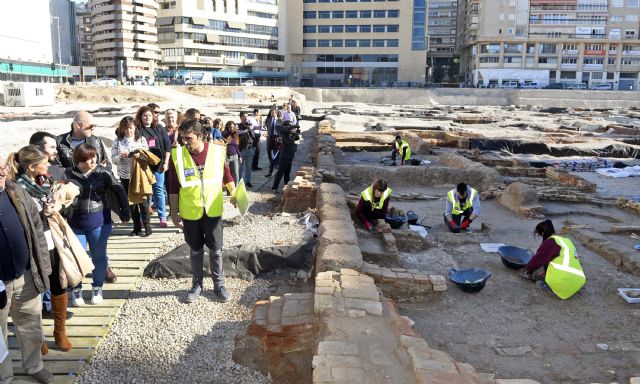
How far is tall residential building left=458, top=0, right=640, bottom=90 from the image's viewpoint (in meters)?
73.2

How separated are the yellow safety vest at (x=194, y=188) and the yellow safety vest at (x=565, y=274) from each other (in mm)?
3755

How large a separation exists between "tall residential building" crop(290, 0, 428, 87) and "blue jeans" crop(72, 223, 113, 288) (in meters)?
72.7

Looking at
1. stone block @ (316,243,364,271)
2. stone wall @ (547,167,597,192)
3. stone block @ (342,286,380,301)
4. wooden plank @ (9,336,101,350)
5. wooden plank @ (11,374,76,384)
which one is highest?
stone block @ (316,243,364,271)

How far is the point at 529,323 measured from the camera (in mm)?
5277

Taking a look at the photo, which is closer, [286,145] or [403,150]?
[286,145]

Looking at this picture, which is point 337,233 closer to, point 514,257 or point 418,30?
point 514,257

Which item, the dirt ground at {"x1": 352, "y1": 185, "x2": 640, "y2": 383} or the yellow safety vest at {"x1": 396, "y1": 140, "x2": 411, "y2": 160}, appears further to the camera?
the yellow safety vest at {"x1": 396, "y1": 140, "x2": 411, "y2": 160}

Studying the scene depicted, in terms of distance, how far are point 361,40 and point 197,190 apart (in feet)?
254

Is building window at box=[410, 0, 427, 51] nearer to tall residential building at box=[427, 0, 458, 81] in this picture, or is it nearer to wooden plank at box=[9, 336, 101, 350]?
tall residential building at box=[427, 0, 458, 81]

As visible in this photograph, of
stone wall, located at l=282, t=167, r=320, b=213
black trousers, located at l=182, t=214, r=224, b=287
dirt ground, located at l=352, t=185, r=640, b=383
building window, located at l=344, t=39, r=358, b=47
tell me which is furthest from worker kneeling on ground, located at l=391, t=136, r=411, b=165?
building window, located at l=344, t=39, r=358, b=47

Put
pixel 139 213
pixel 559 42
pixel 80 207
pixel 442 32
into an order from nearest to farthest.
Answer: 1. pixel 80 207
2. pixel 139 213
3. pixel 559 42
4. pixel 442 32

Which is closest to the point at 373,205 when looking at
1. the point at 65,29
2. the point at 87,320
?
the point at 87,320

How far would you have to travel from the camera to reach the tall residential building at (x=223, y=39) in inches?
2891

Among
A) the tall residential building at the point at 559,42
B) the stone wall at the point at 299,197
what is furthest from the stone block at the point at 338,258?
the tall residential building at the point at 559,42
